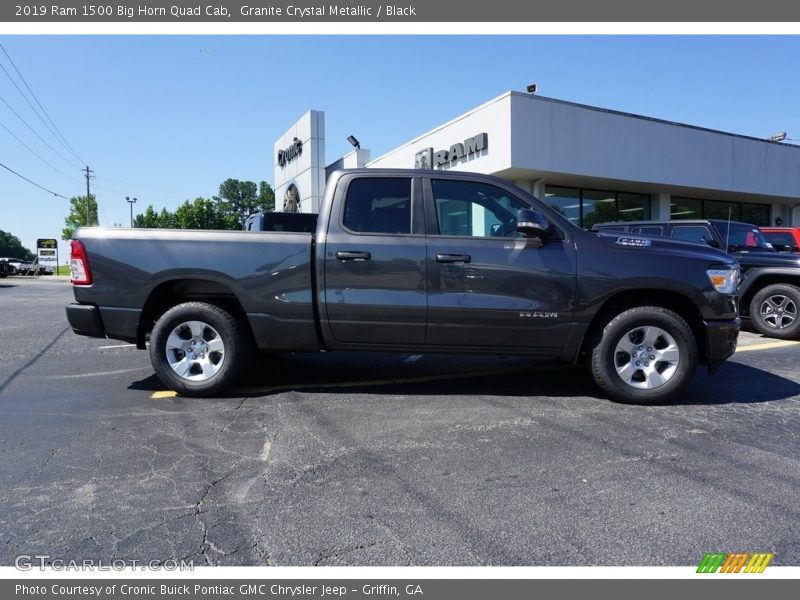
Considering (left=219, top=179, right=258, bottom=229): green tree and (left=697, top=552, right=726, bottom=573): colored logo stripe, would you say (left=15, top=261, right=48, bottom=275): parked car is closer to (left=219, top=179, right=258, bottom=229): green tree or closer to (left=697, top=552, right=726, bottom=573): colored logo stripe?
(left=697, top=552, right=726, bottom=573): colored logo stripe

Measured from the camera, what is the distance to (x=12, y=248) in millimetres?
118438

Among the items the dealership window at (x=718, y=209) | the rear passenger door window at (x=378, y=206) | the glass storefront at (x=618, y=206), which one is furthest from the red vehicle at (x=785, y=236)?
the dealership window at (x=718, y=209)

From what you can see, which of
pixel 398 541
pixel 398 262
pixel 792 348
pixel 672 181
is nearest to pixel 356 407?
pixel 398 262

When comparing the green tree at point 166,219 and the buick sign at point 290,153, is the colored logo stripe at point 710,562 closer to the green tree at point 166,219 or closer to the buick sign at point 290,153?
the buick sign at point 290,153

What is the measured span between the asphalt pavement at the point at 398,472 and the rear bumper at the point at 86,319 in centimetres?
64

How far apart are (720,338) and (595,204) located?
15685 mm

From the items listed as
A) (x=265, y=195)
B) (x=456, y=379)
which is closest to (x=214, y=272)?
(x=456, y=379)

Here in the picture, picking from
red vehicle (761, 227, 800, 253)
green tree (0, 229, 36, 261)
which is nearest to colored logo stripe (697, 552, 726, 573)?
red vehicle (761, 227, 800, 253)

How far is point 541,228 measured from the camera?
430 centimetres

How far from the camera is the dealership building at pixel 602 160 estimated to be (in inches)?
589

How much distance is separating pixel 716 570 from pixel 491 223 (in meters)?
3.16

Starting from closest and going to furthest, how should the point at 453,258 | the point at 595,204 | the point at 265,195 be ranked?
the point at 453,258
the point at 595,204
the point at 265,195

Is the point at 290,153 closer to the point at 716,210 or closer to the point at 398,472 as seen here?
the point at 716,210

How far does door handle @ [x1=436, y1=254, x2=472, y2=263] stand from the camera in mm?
4418
